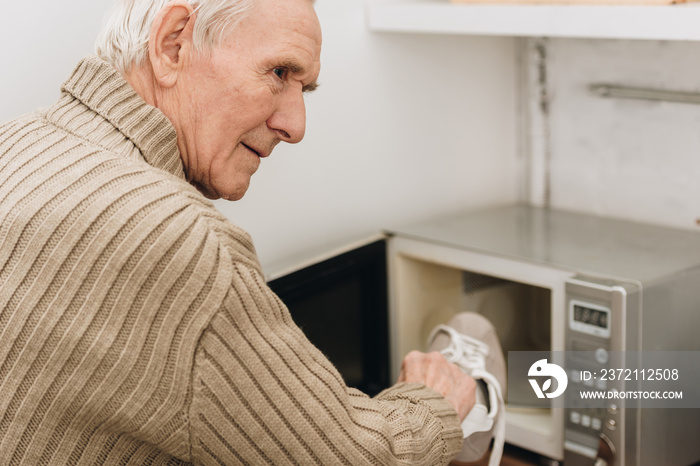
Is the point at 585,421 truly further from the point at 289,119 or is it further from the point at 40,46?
the point at 40,46

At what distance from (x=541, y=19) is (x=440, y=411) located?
590mm

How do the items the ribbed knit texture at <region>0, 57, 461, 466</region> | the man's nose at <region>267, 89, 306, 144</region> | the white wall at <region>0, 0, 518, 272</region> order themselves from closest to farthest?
the ribbed knit texture at <region>0, 57, 461, 466</region> < the man's nose at <region>267, 89, 306, 144</region> < the white wall at <region>0, 0, 518, 272</region>

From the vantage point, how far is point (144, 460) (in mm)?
678

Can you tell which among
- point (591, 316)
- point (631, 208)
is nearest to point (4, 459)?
point (591, 316)

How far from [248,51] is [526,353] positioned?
74 centimetres

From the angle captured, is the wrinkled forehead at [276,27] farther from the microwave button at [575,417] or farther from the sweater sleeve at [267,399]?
→ the microwave button at [575,417]

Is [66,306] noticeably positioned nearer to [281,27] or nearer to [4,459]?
[4,459]

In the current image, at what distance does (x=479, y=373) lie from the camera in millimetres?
986

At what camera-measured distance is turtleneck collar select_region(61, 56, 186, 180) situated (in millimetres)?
717

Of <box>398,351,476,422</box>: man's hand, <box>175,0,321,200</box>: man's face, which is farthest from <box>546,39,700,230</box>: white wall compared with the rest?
<box>175,0,321,200</box>: man's face

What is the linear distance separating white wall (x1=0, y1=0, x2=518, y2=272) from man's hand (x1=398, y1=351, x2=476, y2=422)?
385mm

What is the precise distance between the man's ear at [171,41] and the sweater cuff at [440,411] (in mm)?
384

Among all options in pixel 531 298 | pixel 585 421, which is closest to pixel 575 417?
pixel 585 421

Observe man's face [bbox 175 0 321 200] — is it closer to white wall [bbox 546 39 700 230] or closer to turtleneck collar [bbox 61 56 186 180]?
turtleneck collar [bbox 61 56 186 180]
